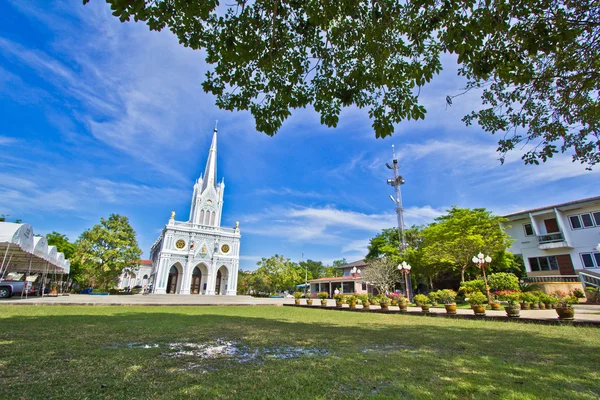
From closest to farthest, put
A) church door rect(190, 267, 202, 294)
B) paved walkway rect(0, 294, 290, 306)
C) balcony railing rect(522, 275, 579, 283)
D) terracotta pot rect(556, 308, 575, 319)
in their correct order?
terracotta pot rect(556, 308, 575, 319)
paved walkway rect(0, 294, 290, 306)
balcony railing rect(522, 275, 579, 283)
church door rect(190, 267, 202, 294)

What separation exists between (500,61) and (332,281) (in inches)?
1697

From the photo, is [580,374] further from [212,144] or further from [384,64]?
[212,144]

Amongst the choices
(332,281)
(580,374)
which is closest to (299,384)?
(580,374)

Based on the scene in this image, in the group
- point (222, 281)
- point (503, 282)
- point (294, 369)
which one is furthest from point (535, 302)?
point (222, 281)

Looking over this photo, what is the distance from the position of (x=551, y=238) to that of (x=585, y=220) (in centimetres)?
258

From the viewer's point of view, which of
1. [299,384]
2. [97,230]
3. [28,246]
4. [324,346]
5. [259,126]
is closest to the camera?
[299,384]

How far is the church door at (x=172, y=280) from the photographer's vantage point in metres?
38.9

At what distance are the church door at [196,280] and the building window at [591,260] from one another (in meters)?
41.4

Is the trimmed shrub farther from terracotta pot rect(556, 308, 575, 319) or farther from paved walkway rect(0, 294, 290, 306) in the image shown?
paved walkway rect(0, 294, 290, 306)

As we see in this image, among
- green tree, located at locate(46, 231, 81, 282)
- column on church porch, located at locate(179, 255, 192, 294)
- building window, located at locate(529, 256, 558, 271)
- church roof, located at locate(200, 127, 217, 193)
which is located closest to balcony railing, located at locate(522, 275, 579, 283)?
building window, located at locate(529, 256, 558, 271)

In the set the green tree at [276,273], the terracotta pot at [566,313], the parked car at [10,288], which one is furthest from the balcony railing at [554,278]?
the parked car at [10,288]

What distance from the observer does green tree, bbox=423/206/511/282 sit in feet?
74.1

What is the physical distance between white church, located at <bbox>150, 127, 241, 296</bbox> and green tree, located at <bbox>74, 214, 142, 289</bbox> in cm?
599

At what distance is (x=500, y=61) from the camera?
4.05m
